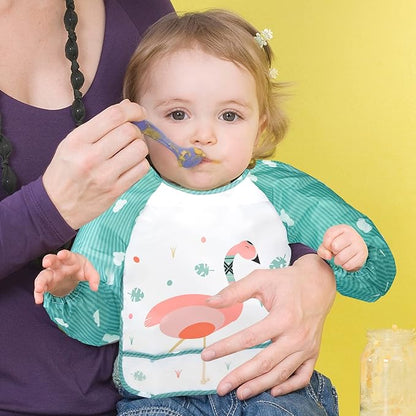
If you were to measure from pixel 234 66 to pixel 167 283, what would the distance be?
394 millimetres

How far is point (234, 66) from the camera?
1705 mm

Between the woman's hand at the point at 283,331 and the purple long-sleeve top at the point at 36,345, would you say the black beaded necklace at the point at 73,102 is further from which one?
the woman's hand at the point at 283,331

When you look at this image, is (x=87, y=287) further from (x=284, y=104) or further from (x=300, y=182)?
(x=284, y=104)

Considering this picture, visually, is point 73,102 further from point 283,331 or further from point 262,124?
point 283,331

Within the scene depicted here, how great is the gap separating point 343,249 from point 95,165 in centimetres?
43

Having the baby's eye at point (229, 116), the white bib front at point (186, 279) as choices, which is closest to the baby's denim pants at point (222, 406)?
the white bib front at point (186, 279)

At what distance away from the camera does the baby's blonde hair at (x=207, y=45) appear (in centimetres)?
171

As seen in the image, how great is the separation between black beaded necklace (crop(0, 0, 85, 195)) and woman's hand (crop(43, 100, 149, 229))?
0.48 ft

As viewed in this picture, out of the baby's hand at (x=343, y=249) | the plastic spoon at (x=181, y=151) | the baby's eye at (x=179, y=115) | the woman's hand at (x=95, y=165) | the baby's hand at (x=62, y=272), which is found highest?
the woman's hand at (x=95, y=165)

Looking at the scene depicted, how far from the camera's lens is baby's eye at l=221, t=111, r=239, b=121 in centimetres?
170

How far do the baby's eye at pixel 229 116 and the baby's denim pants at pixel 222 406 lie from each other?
469mm

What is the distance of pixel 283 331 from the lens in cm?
158

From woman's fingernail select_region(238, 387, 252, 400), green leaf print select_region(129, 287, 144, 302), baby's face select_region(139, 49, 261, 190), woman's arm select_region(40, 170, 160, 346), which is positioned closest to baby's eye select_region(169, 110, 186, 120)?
baby's face select_region(139, 49, 261, 190)

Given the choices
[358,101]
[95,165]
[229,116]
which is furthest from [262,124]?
[358,101]
